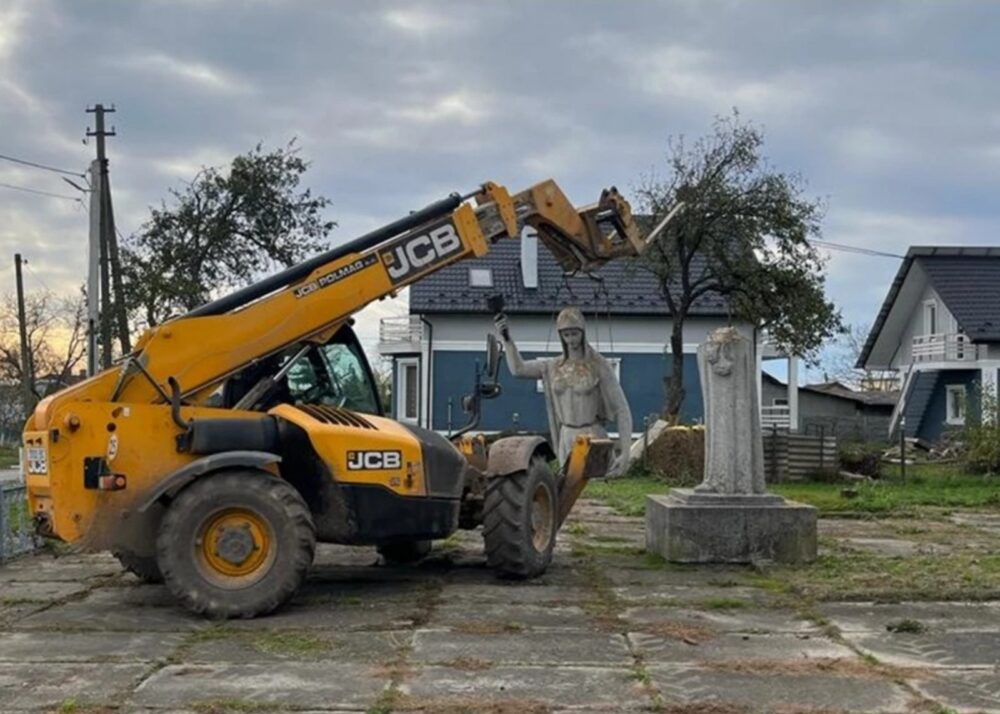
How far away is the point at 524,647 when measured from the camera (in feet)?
23.6

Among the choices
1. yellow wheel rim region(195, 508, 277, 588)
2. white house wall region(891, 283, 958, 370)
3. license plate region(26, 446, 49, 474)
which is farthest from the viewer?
white house wall region(891, 283, 958, 370)

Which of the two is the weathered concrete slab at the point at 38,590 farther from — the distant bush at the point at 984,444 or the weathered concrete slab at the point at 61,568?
the distant bush at the point at 984,444

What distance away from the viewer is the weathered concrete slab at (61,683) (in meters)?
5.97

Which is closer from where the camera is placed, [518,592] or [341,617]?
[341,617]

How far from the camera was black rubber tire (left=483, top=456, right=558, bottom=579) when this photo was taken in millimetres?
9594

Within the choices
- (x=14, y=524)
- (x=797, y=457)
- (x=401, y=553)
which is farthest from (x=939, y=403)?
(x=14, y=524)

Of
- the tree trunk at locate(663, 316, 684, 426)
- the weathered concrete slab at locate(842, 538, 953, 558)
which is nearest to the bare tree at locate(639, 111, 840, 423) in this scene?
the tree trunk at locate(663, 316, 684, 426)

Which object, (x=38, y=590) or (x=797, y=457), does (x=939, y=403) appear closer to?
(x=797, y=457)

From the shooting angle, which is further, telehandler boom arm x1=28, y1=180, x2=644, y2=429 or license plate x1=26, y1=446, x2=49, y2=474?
telehandler boom arm x1=28, y1=180, x2=644, y2=429

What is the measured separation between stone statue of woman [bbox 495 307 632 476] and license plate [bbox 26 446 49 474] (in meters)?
4.48

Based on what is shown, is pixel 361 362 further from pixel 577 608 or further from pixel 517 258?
pixel 517 258

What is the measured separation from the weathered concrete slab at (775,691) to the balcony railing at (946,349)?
3524cm

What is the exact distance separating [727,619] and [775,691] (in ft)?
6.59

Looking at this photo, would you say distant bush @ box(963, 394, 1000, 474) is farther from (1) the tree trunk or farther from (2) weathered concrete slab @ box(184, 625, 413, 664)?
(2) weathered concrete slab @ box(184, 625, 413, 664)
